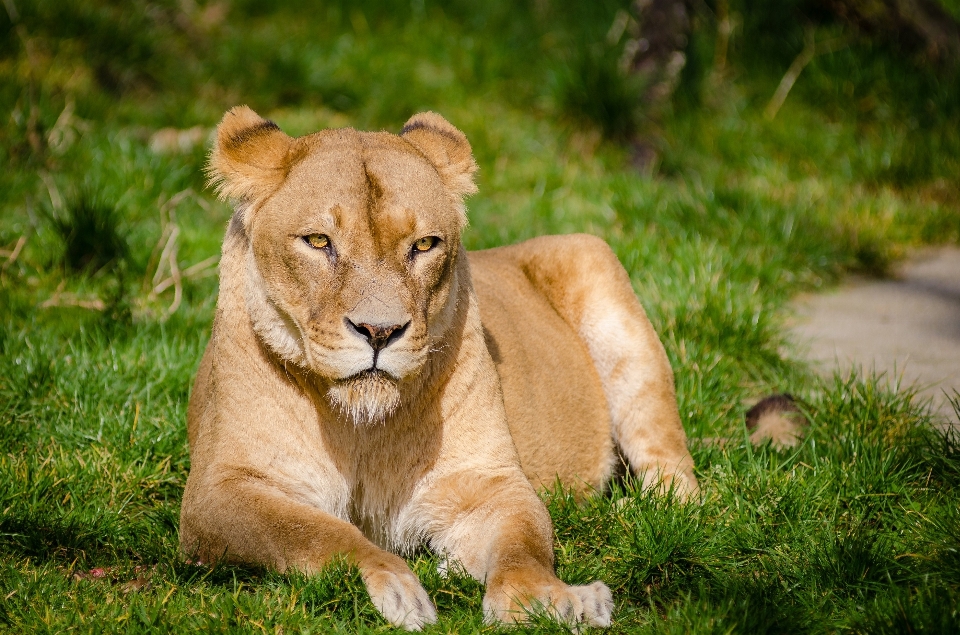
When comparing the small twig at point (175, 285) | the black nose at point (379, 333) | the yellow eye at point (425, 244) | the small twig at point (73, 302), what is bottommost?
the small twig at point (73, 302)

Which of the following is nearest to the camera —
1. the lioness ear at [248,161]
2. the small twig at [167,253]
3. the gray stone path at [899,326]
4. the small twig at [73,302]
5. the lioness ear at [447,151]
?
the lioness ear at [248,161]

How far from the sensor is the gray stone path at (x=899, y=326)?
5211 mm

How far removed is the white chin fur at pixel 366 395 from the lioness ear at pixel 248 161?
2.32ft

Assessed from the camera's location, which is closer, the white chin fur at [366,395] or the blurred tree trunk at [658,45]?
the white chin fur at [366,395]

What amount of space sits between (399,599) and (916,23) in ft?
25.4

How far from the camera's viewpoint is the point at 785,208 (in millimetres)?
7074

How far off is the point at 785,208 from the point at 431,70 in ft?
11.6

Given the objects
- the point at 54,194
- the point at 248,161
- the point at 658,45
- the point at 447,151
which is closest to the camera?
the point at 248,161

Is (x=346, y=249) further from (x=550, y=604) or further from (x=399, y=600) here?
(x=550, y=604)

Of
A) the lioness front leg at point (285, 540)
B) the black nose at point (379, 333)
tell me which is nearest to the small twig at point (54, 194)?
the lioness front leg at point (285, 540)

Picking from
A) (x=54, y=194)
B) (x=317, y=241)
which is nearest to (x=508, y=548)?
(x=317, y=241)

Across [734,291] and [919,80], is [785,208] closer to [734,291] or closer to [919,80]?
[734,291]

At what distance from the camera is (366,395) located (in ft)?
10.2

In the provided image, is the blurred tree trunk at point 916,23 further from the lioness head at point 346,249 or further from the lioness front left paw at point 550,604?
the lioness front left paw at point 550,604
